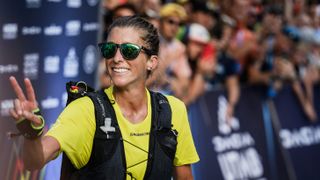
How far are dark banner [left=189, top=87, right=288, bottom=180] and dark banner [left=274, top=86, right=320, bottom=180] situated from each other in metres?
0.33

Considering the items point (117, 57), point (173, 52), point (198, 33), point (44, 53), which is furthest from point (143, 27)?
point (198, 33)

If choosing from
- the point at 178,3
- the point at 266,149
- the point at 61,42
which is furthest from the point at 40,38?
the point at 266,149

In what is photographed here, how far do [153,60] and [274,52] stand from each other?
22.3ft

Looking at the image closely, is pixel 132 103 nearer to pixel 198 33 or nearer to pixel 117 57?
pixel 117 57

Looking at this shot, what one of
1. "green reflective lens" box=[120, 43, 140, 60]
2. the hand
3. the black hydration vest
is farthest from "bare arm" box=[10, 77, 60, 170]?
"green reflective lens" box=[120, 43, 140, 60]

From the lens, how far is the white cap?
823cm

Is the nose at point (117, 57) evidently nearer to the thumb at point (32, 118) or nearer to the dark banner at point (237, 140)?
the thumb at point (32, 118)

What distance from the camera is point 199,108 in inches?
331

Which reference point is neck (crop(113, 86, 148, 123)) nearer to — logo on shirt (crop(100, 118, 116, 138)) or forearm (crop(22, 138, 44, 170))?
logo on shirt (crop(100, 118, 116, 138))

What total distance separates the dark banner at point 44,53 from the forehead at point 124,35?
1674 mm

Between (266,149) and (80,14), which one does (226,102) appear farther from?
(80,14)

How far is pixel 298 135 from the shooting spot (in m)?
10.7

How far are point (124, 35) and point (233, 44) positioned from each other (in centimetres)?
570

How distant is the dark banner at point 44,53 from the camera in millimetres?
5176
